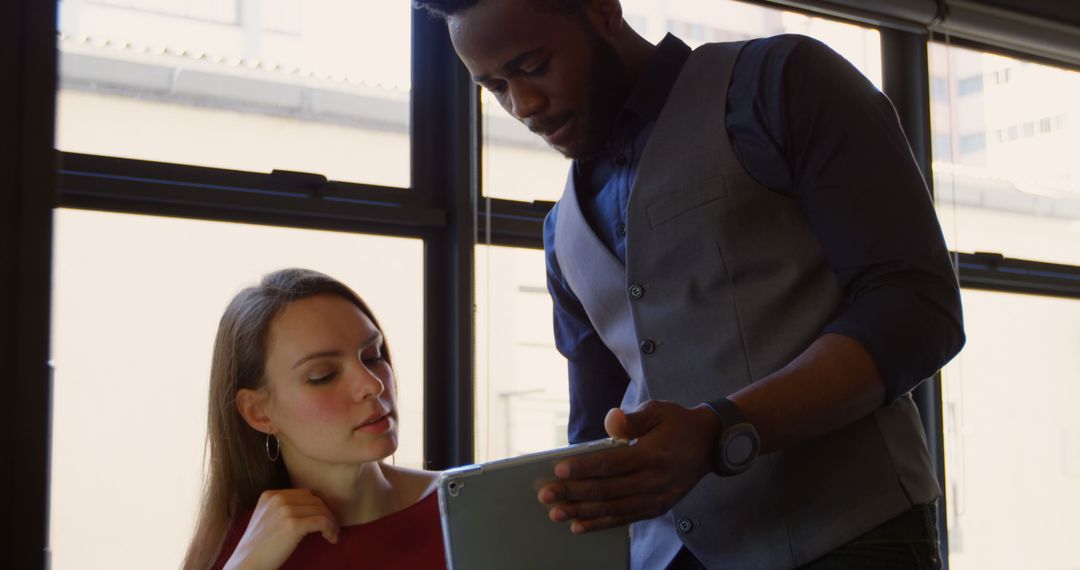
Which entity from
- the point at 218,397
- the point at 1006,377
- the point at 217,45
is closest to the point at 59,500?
the point at 218,397

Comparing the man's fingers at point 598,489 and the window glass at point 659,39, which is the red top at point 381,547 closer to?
the man's fingers at point 598,489

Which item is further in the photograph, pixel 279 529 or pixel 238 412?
pixel 238 412

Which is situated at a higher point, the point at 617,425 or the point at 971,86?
the point at 971,86

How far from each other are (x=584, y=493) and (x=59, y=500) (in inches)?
55.7

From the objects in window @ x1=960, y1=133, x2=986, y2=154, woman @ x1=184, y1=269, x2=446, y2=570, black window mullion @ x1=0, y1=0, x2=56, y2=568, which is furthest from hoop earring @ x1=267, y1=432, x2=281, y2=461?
window @ x1=960, y1=133, x2=986, y2=154

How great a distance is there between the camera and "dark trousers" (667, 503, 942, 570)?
1.06 meters

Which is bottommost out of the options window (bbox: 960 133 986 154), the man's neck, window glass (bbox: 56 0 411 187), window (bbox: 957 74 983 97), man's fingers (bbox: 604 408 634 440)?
man's fingers (bbox: 604 408 634 440)

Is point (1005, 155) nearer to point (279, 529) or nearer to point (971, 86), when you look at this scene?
point (971, 86)

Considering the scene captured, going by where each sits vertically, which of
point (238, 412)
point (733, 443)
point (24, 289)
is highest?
point (24, 289)

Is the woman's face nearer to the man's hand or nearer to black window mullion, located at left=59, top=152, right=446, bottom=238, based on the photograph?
black window mullion, located at left=59, top=152, right=446, bottom=238

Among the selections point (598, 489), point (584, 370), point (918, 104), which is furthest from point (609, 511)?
point (918, 104)

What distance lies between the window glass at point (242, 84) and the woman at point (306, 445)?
0.57 m

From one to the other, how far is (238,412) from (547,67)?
800 mm

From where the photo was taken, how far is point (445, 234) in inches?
94.7
